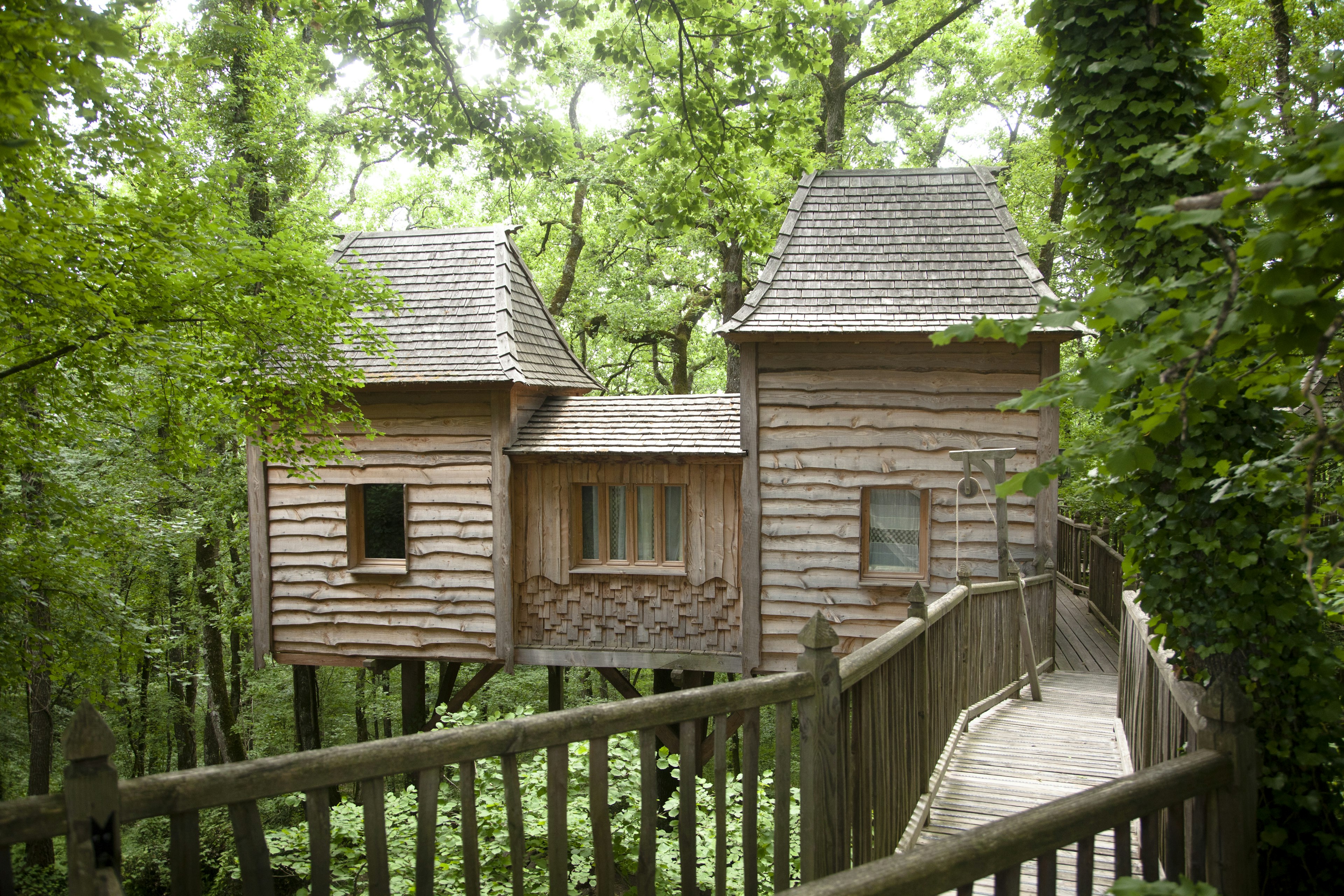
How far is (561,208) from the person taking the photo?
18891 mm

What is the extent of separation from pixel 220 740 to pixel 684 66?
15.3 meters

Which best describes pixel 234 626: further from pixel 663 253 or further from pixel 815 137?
pixel 815 137

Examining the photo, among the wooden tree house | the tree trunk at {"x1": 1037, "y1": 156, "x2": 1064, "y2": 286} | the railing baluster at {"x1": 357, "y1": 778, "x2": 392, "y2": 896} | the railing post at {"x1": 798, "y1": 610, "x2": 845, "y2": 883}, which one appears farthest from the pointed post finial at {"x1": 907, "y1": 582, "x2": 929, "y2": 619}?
the tree trunk at {"x1": 1037, "y1": 156, "x2": 1064, "y2": 286}

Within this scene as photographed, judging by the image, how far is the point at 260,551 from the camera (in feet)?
32.8

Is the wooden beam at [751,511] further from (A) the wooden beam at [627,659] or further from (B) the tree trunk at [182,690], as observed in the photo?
(B) the tree trunk at [182,690]

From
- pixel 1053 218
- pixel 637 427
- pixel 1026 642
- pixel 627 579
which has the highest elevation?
pixel 1053 218

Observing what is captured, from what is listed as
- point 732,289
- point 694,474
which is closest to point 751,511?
point 694,474

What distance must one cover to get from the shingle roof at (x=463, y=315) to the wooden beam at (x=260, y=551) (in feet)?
6.35

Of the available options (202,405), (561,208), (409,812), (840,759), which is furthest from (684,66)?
(561,208)

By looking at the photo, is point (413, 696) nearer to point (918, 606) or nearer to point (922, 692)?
point (922, 692)

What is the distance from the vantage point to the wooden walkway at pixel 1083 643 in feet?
31.4

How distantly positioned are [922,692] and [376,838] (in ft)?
9.08

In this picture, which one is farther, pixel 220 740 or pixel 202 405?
pixel 220 740

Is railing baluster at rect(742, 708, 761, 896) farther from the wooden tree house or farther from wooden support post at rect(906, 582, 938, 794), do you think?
the wooden tree house
